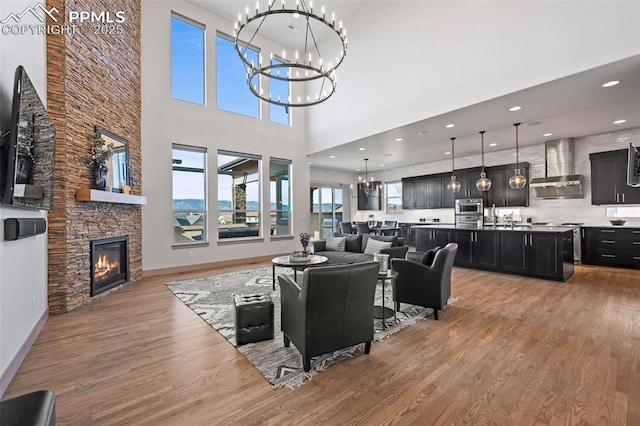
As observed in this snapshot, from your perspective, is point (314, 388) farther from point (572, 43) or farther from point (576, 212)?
point (576, 212)

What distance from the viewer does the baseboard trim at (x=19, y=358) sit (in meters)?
2.09

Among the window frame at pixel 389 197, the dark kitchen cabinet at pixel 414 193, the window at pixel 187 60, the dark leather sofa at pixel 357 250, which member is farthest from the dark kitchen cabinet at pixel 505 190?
the window at pixel 187 60

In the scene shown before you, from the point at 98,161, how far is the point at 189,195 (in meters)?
2.32

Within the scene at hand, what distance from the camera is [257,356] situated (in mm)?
2559

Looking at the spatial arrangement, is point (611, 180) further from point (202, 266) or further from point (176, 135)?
point (176, 135)

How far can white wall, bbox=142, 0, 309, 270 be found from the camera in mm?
5965

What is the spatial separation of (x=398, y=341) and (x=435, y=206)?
27.2 feet

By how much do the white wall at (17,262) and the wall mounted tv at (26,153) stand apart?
123 millimetres

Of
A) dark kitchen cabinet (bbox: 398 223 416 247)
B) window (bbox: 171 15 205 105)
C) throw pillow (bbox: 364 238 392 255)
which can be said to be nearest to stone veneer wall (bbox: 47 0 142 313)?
window (bbox: 171 15 205 105)

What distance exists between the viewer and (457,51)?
476cm

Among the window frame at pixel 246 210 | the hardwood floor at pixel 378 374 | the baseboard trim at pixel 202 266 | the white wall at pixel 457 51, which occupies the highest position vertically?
the white wall at pixel 457 51

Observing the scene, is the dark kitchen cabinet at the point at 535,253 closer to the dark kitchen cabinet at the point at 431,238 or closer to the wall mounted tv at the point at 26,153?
the dark kitchen cabinet at the point at 431,238

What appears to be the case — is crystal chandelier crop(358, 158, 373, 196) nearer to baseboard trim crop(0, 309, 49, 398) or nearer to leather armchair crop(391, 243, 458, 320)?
leather armchair crop(391, 243, 458, 320)

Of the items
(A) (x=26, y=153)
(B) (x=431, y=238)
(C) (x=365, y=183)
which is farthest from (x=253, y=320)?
(C) (x=365, y=183)
